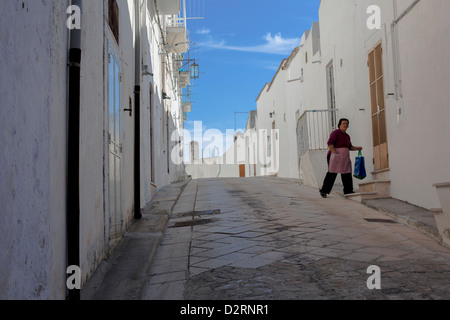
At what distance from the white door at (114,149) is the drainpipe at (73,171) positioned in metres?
1.85

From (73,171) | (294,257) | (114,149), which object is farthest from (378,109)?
(73,171)

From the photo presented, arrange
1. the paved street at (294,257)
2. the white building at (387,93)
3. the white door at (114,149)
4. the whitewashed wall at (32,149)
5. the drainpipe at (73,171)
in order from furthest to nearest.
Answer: the white building at (387,93) → the white door at (114,149) → the paved street at (294,257) → the drainpipe at (73,171) → the whitewashed wall at (32,149)

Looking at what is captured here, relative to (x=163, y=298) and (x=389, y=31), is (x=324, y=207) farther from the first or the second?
(x=163, y=298)

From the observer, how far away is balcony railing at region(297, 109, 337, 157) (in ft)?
44.4

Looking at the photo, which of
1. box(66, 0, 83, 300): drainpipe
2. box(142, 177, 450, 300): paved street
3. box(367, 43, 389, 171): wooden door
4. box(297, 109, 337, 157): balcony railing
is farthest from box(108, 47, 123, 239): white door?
box(297, 109, 337, 157): balcony railing

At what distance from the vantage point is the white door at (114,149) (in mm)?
5293

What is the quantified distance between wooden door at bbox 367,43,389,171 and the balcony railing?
3343mm

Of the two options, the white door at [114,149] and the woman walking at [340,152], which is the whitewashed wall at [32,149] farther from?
the woman walking at [340,152]

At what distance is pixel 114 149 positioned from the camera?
5.59m

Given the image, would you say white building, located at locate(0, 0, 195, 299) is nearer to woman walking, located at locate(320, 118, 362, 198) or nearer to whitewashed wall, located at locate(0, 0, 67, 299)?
whitewashed wall, located at locate(0, 0, 67, 299)

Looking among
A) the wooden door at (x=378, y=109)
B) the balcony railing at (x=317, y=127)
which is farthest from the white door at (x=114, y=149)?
the balcony railing at (x=317, y=127)

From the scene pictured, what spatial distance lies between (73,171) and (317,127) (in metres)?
11.1

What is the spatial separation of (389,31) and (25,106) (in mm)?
7877
